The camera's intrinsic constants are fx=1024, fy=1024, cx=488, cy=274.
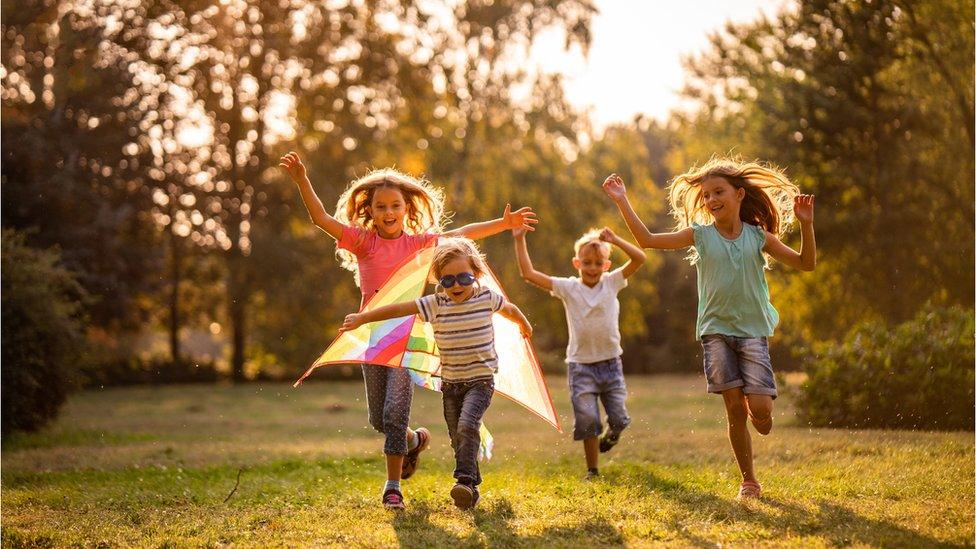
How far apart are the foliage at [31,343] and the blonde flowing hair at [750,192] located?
8.12 meters

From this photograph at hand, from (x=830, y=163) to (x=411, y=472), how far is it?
13.7 meters

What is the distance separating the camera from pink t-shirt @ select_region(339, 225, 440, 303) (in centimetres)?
697

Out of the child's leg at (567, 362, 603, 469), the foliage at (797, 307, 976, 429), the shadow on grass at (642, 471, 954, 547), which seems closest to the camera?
the shadow on grass at (642, 471, 954, 547)

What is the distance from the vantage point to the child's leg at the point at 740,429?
621cm

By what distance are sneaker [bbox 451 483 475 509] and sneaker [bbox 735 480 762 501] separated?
5.22ft

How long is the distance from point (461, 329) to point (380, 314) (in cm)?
50

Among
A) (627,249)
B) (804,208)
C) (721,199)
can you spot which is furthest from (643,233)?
(627,249)

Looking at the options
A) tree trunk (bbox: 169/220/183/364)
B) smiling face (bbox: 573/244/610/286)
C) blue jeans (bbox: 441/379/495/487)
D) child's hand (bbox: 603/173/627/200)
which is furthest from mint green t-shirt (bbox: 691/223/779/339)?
tree trunk (bbox: 169/220/183/364)

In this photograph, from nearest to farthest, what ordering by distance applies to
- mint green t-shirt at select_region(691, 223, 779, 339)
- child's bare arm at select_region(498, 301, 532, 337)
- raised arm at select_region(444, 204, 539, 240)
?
mint green t-shirt at select_region(691, 223, 779, 339) < child's bare arm at select_region(498, 301, 532, 337) < raised arm at select_region(444, 204, 539, 240)

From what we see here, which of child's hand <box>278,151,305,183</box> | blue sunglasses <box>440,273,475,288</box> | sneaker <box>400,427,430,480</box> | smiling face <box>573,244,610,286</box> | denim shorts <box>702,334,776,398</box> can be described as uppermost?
child's hand <box>278,151,305,183</box>

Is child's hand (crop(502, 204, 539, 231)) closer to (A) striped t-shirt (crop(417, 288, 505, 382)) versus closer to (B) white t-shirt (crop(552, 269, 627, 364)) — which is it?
(B) white t-shirt (crop(552, 269, 627, 364))

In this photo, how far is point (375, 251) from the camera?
7.02 metres

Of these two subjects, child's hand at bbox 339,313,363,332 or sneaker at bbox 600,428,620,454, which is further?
sneaker at bbox 600,428,620,454

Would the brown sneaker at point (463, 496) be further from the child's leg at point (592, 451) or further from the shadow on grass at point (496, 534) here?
the child's leg at point (592, 451)
